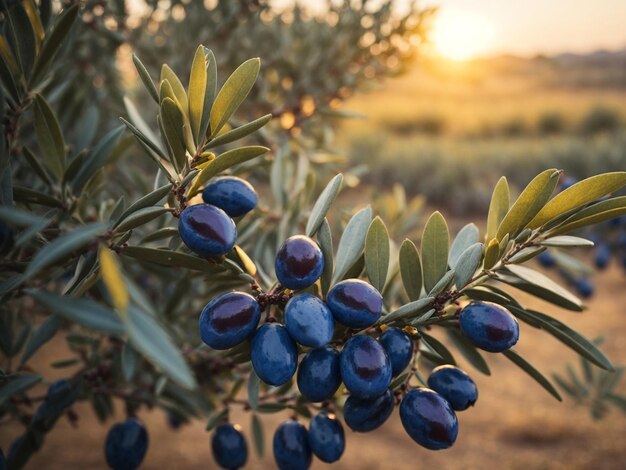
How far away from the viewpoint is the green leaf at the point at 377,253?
0.49 meters

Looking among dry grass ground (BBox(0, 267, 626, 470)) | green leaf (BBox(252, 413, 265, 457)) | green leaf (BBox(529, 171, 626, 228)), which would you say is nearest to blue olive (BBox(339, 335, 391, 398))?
green leaf (BBox(529, 171, 626, 228))

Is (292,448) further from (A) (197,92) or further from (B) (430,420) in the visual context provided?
(A) (197,92)

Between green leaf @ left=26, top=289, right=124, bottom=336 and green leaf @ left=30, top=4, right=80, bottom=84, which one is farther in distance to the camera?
green leaf @ left=30, top=4, right=80, bottom=84

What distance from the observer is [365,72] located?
1358 mm

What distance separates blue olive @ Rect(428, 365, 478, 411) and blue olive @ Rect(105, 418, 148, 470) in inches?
18.0

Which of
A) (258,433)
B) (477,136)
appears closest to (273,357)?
(258,433)

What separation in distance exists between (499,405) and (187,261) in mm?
2596

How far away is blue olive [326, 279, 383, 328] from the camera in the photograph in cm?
43

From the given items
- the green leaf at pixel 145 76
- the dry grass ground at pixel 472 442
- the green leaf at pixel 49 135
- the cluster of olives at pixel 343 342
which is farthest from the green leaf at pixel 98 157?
the dry grass ground at pixel 472 442

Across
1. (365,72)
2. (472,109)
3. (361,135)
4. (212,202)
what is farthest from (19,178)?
(472,109)

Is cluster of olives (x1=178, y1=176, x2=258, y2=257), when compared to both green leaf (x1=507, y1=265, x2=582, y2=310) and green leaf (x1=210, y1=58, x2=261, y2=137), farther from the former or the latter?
green leaf (x1=507, y1=265, x2=582, y2=310)

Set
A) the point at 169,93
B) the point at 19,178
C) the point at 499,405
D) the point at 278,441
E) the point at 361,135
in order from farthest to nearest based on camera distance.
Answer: the point at 361,135 < the point at 499,405 < the point at 19,178 < the point at 278,441 < the point at 169,93

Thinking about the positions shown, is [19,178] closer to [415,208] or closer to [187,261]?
[187,261]

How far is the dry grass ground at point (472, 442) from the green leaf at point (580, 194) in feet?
5.65
